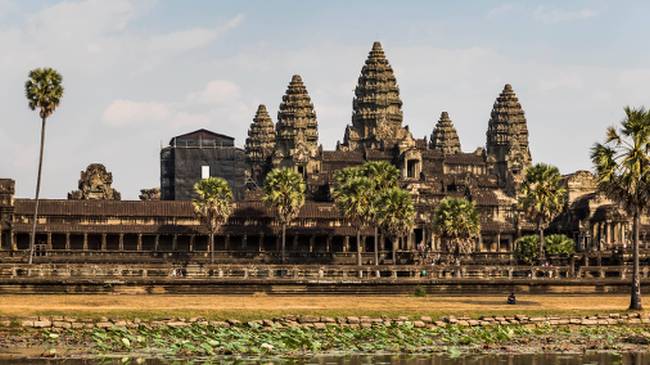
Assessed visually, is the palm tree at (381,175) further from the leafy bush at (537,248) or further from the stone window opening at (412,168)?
the stone window opening at (412,168)

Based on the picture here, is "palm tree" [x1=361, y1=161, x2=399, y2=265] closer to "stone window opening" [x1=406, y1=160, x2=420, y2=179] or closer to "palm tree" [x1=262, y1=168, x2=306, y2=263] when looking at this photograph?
"palm tree" [x1=262, y1=168, x2=306, y2=263]

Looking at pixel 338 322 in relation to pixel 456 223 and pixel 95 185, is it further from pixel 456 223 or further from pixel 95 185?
pixel 95 185

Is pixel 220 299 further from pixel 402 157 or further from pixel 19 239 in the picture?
pixel 402 157

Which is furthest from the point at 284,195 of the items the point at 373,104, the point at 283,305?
the point at 373,104

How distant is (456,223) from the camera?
12156 cm

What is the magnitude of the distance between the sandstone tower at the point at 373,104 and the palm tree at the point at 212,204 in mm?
64509

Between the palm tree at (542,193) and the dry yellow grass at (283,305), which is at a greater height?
the palm tree at (542,193)

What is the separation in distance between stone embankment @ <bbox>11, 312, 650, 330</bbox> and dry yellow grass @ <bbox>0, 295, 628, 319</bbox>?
1675 mm

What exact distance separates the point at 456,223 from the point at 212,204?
21.8 meters

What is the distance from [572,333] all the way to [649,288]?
2412 cm

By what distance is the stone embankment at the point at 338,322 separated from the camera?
61.2 meters

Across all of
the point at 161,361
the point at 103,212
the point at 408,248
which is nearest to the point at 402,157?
the point at 408,248

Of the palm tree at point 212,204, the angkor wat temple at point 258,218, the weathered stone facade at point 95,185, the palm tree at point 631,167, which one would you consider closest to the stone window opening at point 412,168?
the angkor wat temple at point 258,218

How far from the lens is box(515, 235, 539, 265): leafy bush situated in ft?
414
